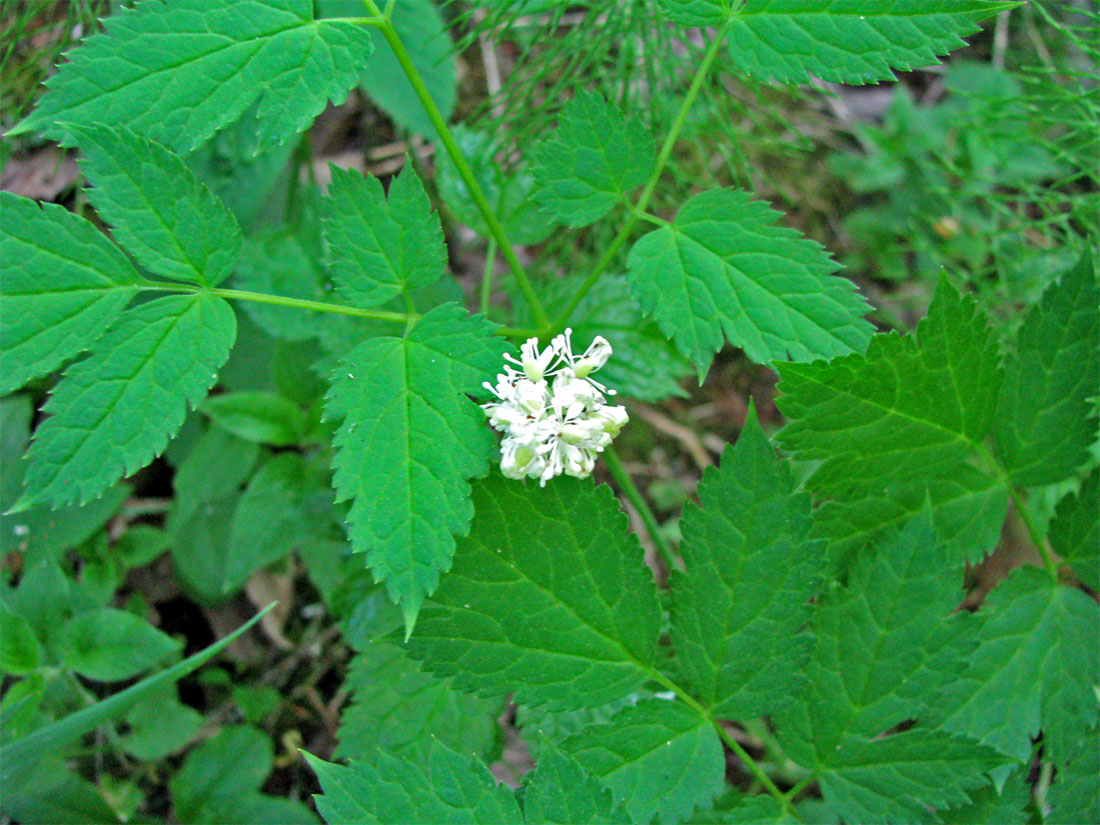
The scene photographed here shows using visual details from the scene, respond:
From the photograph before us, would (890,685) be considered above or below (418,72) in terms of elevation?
below

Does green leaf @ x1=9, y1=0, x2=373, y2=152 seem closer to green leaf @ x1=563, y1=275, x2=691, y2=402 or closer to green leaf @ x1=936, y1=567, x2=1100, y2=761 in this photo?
green leaf @ x1=563, y1=275, x2=691, y2=402

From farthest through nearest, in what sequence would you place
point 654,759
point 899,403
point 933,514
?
point 933,514
point 899,403
point 654,759

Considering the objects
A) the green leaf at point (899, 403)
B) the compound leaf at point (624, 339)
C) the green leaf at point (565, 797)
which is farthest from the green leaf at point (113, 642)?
the green leaf at point (899, 403)

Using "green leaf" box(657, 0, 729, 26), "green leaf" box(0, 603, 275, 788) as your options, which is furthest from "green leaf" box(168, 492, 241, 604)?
"green leaf" box(657, 0, 729, 26)

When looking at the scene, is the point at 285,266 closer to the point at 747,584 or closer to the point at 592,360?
the point at 592,360

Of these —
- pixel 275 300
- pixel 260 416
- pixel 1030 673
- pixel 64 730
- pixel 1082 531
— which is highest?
pixel 275 300

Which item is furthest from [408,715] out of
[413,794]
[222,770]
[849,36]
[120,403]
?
[849,36]

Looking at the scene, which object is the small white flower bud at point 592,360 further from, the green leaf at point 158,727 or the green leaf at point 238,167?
the green leaf at point 158,727

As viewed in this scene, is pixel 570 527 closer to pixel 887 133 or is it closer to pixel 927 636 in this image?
pixel 927 636
